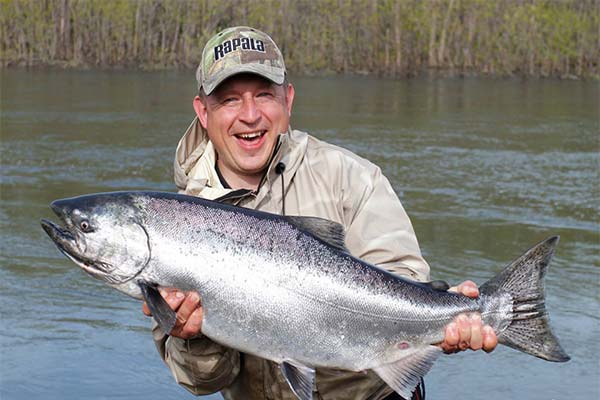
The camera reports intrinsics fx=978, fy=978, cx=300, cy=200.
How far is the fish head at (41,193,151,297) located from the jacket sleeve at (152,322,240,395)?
548 mm

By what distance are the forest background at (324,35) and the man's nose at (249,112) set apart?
32480 millimetres

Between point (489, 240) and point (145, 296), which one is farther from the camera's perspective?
point (489, 240)

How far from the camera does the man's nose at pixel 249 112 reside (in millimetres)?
4031

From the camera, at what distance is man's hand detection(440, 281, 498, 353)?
3.74 meters

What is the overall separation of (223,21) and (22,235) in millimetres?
29844

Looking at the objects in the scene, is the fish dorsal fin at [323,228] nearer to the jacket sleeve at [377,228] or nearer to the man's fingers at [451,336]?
the jacket sleeve at [377,228]

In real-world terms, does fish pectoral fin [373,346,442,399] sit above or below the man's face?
below

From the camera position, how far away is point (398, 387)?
3.76 m

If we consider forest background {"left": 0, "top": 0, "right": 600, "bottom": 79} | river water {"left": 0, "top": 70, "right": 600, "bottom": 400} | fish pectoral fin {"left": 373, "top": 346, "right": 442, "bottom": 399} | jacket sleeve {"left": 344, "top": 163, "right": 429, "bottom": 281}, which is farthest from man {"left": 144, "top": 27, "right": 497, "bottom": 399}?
forest background {"left": 0, "top": 0, "right": 600, "bottom": 79}

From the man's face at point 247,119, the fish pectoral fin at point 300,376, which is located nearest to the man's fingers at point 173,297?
the fish pectoral fin at point 300,376

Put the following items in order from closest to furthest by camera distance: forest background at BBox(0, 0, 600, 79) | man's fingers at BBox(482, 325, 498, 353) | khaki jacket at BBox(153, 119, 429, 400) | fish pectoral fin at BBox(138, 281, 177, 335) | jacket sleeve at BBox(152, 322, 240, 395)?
fish pectoral fin at BBox(138, 281, 177, 335) → man's fingers at BBox(482, 325, 498, 353) → jacket sleeve at BBox(152, 322, 240, 395) → khaki jacket at BBox(153, 119, 429, 400) → forest background at BBox(0, 0, 600, 79)

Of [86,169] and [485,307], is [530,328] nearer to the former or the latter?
[485,307]

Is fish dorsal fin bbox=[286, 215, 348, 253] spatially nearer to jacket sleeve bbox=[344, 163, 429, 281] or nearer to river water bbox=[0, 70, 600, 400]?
jacket sleeve bbox=[344, 163, 429, 281]

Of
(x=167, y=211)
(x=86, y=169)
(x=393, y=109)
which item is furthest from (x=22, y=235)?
(x=393, y=109)
